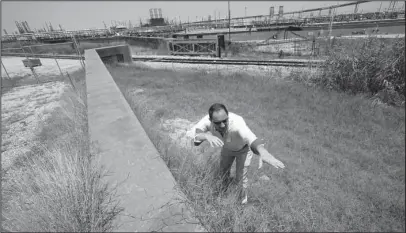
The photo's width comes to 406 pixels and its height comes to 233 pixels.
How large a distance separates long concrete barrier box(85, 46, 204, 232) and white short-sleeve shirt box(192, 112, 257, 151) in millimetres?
786

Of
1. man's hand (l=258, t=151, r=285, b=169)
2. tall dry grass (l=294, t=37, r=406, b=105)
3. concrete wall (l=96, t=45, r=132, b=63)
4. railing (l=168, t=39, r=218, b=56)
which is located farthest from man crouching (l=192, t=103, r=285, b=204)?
railing (l=168, t=39, r=218, b=56)

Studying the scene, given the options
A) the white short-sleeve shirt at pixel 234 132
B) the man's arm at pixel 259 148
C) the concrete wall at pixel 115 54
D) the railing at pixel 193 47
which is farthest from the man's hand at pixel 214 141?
the railing at pixel 193 47

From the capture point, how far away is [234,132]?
2641 millimetres

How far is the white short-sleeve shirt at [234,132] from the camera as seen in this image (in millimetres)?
2553

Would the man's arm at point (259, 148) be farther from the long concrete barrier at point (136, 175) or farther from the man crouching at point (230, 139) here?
the long concrete barrier at point (136, 175)

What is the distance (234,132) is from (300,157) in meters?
2.72

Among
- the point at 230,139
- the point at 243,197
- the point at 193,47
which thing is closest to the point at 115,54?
the point at 193,47

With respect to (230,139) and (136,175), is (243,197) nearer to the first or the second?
(230,139)

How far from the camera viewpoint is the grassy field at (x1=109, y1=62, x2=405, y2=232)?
259cm

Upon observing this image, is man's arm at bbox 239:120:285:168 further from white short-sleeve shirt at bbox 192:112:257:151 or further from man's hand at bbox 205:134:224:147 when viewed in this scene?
man's hand at bbox 205:134:224:147

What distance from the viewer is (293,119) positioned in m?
6.07

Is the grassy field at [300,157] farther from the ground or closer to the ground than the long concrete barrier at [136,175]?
closer to the ground

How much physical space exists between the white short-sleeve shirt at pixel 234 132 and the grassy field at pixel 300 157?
0.58m

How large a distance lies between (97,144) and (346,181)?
4.60 meters
